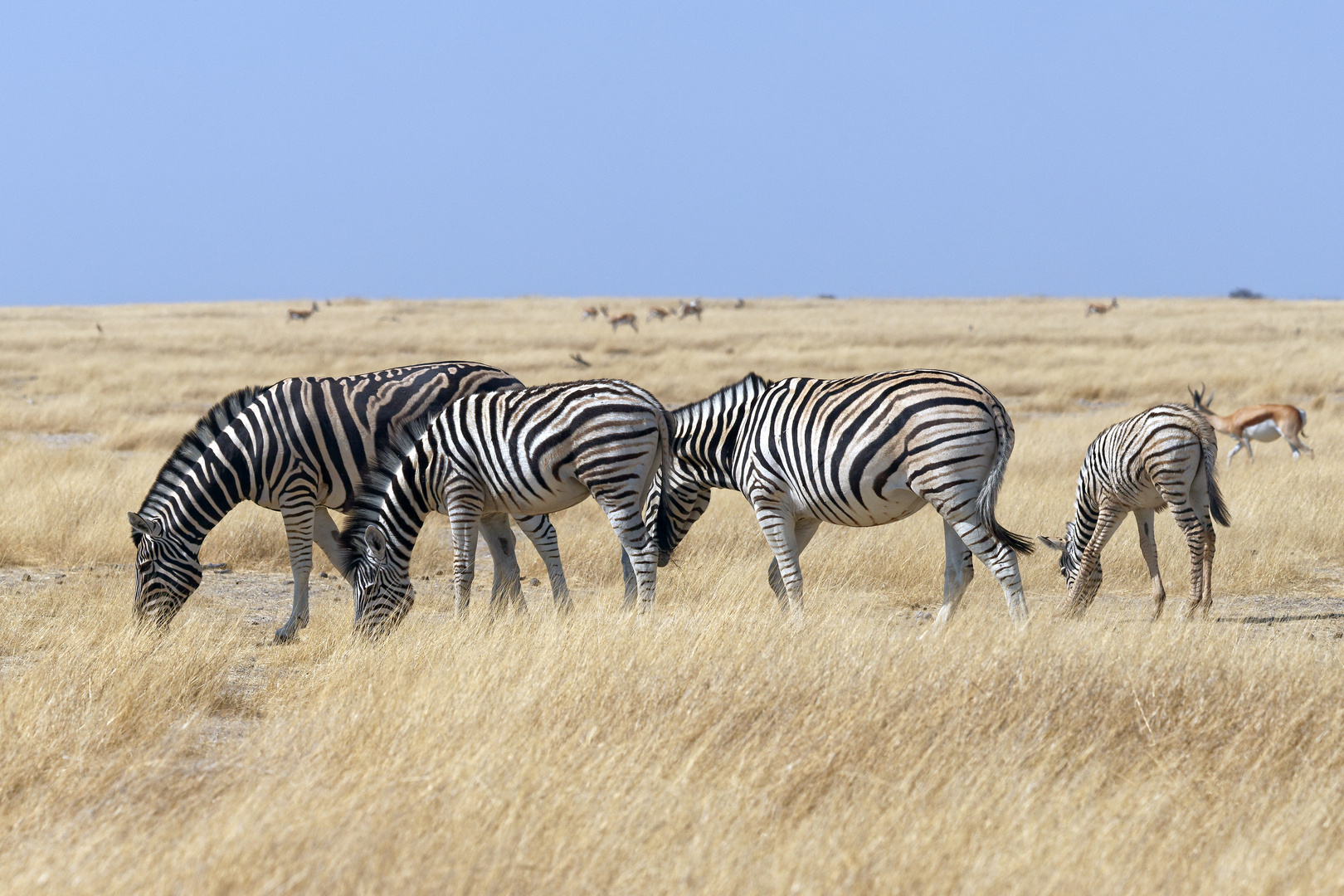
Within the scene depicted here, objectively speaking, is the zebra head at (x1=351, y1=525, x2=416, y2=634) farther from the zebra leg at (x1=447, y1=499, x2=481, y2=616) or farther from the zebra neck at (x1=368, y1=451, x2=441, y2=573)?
the zebra leg at (x1=447, y1=499, x2=481, y2=616)

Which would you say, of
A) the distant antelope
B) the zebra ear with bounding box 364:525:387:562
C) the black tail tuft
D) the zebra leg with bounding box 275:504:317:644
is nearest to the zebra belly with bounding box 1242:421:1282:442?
the black tail tuft

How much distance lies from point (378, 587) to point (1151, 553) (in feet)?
16.5

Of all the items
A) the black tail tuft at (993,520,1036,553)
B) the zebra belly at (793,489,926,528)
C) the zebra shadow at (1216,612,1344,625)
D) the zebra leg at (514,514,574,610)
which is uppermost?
the zebra belly at (793,489,926,528)

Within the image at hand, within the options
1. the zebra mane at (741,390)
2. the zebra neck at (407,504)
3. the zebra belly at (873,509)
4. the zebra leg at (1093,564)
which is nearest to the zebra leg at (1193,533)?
the zebra leg at (1093,564)

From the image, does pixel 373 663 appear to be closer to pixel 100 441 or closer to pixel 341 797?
pixel 341 797

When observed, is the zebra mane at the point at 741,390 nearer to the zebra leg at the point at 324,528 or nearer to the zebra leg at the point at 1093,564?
the zebra leg at the point at 1093,564

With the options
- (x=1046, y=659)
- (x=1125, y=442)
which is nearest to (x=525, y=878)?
(x=1046, y=659)

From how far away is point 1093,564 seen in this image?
811 cm

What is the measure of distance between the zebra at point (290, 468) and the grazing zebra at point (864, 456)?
133cm

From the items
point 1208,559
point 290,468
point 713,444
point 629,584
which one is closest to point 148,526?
point 290,468

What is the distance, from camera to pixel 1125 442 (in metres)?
7.98

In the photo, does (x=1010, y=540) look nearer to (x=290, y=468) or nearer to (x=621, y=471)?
(x=621, y=471)

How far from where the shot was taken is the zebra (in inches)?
298

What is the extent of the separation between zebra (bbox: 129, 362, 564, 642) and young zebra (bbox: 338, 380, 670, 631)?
21.1 inches
